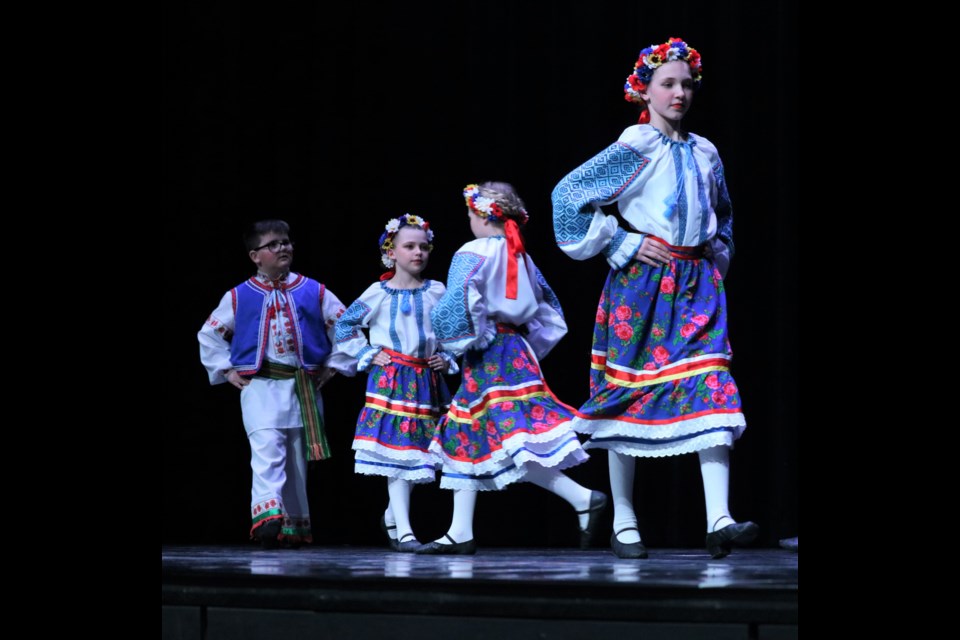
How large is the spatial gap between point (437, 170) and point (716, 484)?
3.05 metres

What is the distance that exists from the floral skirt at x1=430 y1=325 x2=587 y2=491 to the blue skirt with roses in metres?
0.41

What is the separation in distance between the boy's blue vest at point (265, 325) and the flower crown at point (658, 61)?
2119 millimetres

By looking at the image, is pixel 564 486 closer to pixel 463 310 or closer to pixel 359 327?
pixel 463 310

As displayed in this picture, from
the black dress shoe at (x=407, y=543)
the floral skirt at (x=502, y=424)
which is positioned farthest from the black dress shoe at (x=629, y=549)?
the black dress shoe at (x=407, y=543)

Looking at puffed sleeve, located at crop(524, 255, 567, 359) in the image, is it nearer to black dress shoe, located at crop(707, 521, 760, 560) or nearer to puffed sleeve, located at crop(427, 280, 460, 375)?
puffed sleeve, located at crop(427, 280, 460, 375)

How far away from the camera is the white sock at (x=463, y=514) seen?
4312 millimetres

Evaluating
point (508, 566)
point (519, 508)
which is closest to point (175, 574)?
point (508, 566)

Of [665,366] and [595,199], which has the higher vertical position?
[595,199]

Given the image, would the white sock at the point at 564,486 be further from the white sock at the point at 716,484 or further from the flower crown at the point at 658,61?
the flower crown at the point at 658,61

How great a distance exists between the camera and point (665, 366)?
3.54 m

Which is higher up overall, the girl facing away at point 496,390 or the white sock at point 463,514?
the girl facing away at point 496,390

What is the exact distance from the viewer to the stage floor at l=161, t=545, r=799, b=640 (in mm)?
2354

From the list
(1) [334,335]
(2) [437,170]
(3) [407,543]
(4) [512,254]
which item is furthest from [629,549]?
(2) [437,170]

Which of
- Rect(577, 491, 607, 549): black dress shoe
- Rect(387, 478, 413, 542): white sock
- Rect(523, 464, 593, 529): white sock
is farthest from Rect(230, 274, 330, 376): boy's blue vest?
Rect(577, 491, 607, 549): black dress shoe
